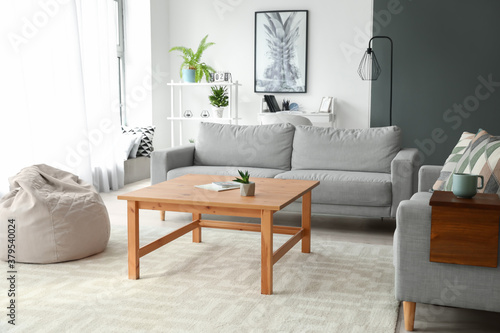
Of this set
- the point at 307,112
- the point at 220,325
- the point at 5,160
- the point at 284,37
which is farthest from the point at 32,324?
the point at 284,37

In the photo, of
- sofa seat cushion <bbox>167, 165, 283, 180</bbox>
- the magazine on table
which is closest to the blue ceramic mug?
the magazine on table

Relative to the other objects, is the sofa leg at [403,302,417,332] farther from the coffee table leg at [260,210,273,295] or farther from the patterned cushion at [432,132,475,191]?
the patterned cushion at [432,132,475,191]

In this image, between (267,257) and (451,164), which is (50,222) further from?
(451,164)

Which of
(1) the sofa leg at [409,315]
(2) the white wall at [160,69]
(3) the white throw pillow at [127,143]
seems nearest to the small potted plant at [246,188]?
(1) the sofa leg at [409,315]

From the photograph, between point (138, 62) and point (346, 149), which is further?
point (138, 62)

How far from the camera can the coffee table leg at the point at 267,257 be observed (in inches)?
107

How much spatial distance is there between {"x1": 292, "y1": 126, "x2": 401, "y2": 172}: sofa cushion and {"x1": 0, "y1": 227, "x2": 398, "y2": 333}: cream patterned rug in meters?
0.95

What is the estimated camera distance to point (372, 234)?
400cm

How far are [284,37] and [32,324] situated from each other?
541cm

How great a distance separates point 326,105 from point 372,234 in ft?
10.0

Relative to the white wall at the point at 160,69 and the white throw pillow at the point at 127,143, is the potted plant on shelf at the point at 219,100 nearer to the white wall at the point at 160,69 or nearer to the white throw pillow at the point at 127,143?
the white wall at the point at 160,69

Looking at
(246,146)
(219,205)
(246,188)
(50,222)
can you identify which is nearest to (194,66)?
(246,146)

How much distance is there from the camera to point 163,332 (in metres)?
2.27

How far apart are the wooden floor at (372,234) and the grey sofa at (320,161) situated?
0.17 m
